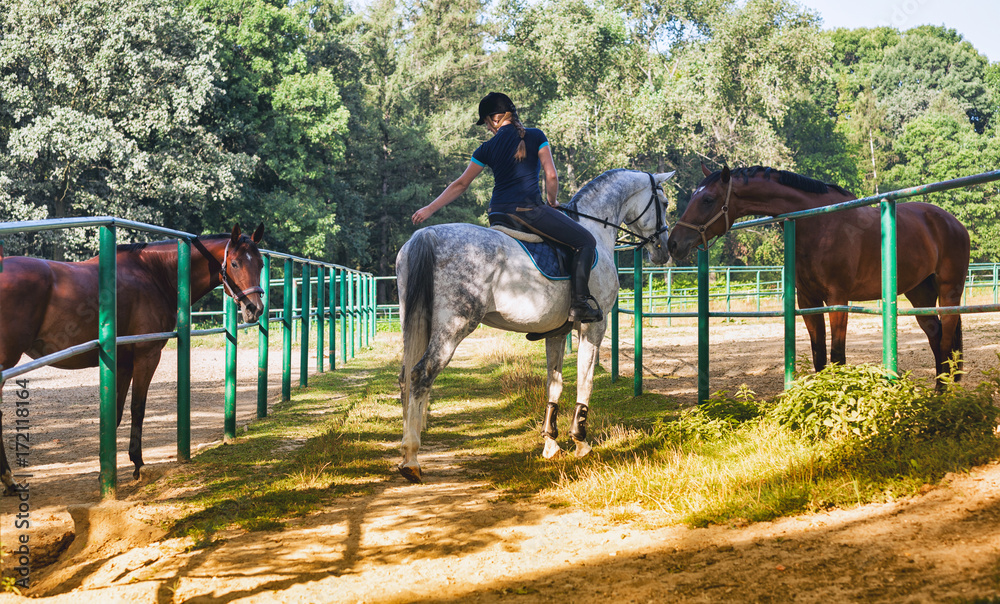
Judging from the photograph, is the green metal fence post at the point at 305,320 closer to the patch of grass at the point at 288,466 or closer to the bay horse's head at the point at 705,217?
the patch of grass at the point at 288,466

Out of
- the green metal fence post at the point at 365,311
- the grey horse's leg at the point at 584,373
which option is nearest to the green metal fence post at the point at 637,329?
the grey horse's leg at the point at 584,373

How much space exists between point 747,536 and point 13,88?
24.6 meters

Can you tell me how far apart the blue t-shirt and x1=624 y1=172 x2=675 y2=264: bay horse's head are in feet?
4.40

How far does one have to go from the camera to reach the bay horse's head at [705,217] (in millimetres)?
6484

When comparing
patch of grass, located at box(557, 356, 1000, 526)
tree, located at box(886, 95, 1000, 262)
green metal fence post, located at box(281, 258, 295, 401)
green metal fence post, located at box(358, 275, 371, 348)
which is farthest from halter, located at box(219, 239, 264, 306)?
tree, located at box(886, 95, 1000, 262)

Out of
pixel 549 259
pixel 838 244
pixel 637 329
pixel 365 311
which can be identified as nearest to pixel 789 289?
pixel 838 244

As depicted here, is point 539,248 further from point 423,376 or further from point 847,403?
point 847,403

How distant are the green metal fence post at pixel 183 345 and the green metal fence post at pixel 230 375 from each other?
2.54ft

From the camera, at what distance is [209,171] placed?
80.2 ft

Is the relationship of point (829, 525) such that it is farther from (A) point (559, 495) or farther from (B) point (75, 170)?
(B) point (75, 170)

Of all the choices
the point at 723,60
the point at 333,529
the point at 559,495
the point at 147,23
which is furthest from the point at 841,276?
the point at 723,60

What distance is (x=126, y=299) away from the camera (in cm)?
503

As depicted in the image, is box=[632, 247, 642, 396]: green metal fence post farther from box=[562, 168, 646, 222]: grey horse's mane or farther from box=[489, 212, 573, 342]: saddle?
box=[489, 212, 573, 342]: saddle

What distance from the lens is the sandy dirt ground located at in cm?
261
